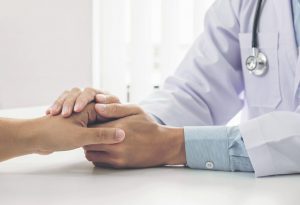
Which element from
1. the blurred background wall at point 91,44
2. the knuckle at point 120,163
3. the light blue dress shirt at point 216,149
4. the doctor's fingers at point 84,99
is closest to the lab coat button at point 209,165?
the light blue dress shirt at point 216,149

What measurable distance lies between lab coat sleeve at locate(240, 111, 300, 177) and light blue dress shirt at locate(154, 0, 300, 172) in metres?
0.02

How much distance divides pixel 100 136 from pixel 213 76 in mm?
551

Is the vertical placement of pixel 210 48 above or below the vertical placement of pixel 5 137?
above

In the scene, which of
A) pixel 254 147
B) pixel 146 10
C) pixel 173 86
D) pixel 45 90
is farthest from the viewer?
pixel 146 10

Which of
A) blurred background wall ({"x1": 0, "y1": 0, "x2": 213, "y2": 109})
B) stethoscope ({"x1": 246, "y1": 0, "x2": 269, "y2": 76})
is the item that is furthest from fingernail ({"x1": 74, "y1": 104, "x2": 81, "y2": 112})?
blurred background wall ({"x1": 0, "y1": 0, "x2": 213, "y2": 109})

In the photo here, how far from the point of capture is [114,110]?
893mm

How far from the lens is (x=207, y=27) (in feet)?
4.48

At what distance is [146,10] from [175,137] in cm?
121

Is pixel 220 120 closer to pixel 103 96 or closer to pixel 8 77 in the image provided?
pixel 103 96

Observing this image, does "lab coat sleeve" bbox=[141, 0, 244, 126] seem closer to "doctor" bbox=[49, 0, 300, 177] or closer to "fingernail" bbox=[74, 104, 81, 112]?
"doctor" bbox=[49, 0, 300, 177]

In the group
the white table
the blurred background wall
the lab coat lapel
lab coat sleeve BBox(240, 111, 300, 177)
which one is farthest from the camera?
the blurred background wall

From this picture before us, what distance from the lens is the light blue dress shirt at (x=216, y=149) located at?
0.82 meters

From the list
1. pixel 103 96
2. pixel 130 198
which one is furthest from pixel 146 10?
pixel 130 198

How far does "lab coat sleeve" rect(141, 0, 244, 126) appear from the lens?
123 cm
